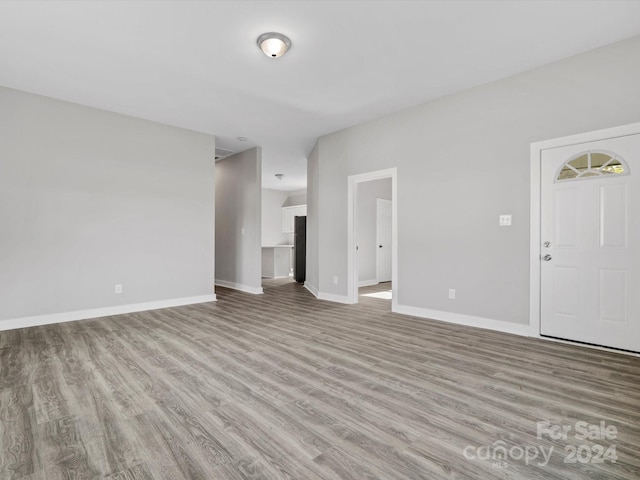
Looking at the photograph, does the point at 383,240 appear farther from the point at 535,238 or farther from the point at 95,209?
the point at 95,209

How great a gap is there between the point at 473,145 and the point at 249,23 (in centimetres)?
284

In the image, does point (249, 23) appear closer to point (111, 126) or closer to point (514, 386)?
point (111, 126)

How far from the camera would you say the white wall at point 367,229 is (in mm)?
7609

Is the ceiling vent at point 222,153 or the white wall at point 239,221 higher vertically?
the ceiling vent at point 222,153

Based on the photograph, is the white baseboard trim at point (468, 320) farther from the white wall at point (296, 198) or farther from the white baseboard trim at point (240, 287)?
the white wall at point (296, 198)

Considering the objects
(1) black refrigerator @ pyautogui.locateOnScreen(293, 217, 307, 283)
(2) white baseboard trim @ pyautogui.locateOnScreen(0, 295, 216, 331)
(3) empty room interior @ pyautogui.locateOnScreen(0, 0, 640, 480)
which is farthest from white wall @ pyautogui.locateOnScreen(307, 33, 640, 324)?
(2) white baseboard trim @ pyautogui.locateOnScreen(0, 295, 216, 331)

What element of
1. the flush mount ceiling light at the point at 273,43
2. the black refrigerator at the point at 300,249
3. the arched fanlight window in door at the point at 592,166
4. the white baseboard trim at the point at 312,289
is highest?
the flush mount ceiling light at the point at 273,43

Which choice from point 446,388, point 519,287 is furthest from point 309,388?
point 519,287

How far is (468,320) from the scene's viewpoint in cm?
403

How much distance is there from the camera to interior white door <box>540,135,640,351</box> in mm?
3025

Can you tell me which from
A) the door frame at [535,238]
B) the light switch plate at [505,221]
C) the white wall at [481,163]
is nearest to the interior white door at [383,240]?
the white wall at [481,163]

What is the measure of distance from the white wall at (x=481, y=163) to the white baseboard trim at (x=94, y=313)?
3466mm

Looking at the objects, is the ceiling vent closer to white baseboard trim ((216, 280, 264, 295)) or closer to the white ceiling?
the white ceiling

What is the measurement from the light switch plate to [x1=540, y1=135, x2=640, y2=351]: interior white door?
0.32 meters
